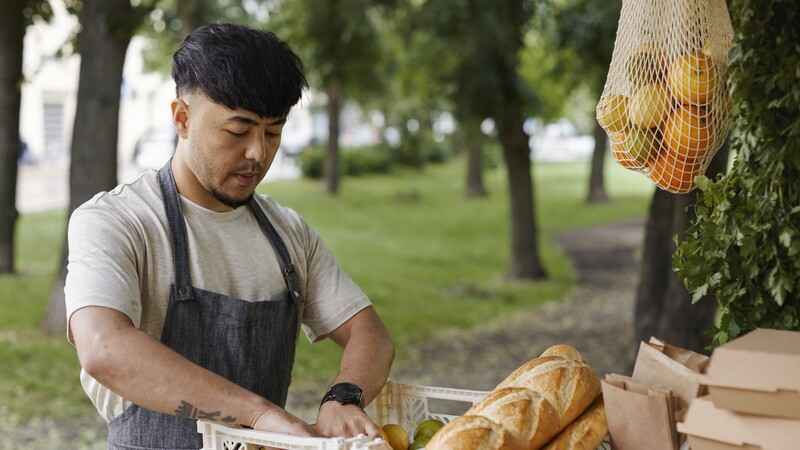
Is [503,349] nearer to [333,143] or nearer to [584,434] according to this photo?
[584,434]

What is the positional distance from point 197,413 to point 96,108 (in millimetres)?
6494

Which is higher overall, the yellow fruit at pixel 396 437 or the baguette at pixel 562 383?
the baguette at pixel 562 383

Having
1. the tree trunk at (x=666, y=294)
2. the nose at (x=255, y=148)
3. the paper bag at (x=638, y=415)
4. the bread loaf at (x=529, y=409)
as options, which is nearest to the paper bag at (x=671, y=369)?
the paper bag at (x=638, y=415)

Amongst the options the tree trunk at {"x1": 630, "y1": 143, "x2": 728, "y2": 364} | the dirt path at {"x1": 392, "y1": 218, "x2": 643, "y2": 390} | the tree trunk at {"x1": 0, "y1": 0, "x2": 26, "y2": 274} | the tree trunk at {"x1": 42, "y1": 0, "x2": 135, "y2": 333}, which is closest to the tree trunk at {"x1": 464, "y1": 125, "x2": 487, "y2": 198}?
the dirt path at {"x1": 392, "y1": 218, "x2": 643, "y2": 390}

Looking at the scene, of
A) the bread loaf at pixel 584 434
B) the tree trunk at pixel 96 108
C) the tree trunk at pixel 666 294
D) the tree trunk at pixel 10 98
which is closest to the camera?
the bread loaf at pixel 584 434

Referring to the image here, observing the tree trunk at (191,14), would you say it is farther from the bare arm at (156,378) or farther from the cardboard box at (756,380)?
the cardboard box at (756,380)

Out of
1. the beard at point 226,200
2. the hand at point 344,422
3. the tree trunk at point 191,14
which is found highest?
the tree trunk at point 191,14

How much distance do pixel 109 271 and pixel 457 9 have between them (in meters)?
9.52

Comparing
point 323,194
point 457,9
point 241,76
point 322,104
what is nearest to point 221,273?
point 241,76

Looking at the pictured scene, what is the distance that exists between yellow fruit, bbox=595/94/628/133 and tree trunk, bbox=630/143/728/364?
3.67m

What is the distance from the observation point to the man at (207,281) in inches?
86.5

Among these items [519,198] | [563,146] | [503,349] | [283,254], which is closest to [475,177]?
[519,198]

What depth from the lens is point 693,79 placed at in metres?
2.30

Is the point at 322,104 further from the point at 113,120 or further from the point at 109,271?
the point at 109,271
